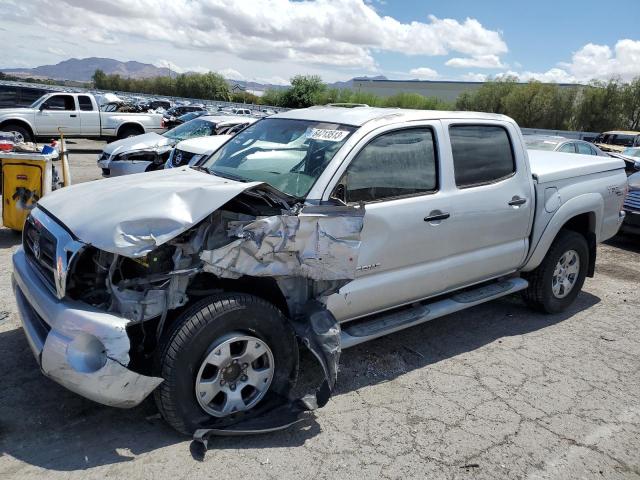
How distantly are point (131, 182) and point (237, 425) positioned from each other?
5.83 ft

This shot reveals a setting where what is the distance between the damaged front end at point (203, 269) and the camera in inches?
111

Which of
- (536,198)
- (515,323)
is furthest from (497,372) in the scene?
(536,198)

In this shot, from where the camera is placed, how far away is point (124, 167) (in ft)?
33.9

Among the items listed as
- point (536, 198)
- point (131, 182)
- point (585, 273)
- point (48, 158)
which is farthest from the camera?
point (48, 158)

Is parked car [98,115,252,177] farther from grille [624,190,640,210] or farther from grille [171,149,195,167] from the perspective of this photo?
grille [624,190,640,210]

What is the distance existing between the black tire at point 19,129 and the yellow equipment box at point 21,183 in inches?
426

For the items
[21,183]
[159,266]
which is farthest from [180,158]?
[159,266]

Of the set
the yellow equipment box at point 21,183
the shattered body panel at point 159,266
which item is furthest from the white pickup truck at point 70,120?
the shattered body panel at point 159,266

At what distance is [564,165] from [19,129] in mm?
16499

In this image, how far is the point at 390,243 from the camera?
3.71 meters

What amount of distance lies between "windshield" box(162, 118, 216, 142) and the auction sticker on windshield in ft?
28.0

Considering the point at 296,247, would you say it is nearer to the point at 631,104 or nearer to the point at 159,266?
the point at 159,266

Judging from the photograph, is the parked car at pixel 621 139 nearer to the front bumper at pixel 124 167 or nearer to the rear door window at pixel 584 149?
the rear door window at pixel 584 149

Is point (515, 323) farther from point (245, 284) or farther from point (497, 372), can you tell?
point (245, 284)
